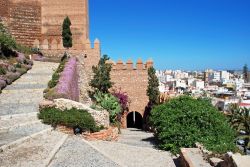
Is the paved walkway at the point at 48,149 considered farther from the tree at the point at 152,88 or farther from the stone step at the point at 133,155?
the tree at the point at 152,88

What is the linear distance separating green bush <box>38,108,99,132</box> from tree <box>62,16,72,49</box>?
675 inches

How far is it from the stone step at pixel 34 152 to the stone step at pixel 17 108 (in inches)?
86.5

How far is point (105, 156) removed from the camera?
976cm

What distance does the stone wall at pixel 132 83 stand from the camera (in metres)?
22.5

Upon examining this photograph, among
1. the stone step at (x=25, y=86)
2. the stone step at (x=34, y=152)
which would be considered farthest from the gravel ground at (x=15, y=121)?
the stone step at (x=25, y=86)

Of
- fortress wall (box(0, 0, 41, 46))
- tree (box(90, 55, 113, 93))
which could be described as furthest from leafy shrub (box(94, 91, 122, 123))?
fortress wall (box(0, 0, 41, 46))

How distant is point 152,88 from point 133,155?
11.6m

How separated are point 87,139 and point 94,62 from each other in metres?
11.7

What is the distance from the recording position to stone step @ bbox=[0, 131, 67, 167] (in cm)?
849

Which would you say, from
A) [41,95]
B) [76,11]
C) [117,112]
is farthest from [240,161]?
[76,11]

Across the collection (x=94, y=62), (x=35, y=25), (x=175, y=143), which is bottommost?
(x=175, y=143)

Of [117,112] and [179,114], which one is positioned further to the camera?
[117,112]

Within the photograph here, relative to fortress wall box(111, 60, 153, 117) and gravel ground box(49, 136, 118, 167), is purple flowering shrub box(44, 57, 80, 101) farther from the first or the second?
gravel ground box(49, 136, 118, 167)

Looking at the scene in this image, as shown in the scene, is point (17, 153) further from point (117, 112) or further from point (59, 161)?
point (117, 112)
